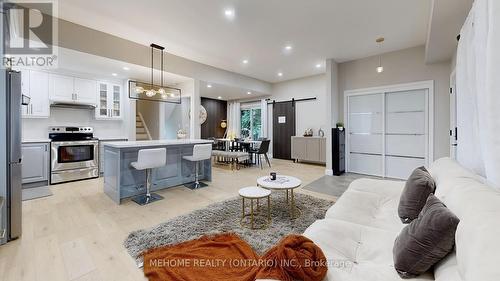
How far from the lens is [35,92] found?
14.3 feet

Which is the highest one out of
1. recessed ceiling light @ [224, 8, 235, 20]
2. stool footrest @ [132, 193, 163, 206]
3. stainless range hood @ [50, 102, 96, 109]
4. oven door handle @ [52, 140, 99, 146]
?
recessed ceiling light @ [224, 8, 235, 20]

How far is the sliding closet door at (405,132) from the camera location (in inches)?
184

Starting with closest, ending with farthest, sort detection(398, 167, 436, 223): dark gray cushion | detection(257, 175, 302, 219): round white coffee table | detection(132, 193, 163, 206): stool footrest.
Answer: detection(398, 167, 436, 223): dark gray cushion < detection(257, 175, 302, 219): round white coffee table < detection(132, 193, 163, 206): stool footrest

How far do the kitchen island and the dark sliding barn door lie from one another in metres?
4.25

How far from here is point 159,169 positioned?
4.03 meters

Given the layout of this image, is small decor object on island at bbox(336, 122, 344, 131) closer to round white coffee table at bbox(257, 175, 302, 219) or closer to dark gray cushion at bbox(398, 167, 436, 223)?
round white coffee table at bbox(257, 175, 302, 219)

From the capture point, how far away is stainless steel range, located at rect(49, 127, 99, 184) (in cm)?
439

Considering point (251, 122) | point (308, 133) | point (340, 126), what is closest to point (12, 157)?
point (340, 126)

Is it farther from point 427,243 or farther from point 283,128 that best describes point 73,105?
point 427,243

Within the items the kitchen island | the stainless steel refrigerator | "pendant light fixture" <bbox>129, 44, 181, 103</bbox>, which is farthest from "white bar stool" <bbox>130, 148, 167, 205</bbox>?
"pendant light fixture" <bbox>129, 44, 181, 103</bbox>

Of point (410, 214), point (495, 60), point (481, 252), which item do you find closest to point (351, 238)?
point (410, 214)

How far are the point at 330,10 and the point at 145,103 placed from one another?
23.1 feet

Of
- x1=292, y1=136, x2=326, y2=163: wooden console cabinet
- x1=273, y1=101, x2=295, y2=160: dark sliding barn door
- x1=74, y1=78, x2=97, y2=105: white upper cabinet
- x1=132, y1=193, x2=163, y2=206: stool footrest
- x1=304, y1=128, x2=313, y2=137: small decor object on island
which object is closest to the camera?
x1=132, y1=193, x2=163, y2=206: stool footrest

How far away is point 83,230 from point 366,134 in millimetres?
5914
